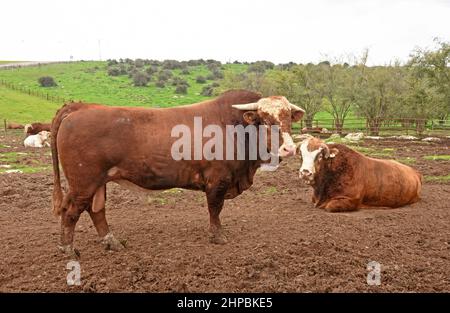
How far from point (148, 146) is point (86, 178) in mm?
864

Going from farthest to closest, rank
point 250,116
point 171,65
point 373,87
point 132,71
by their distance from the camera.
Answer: point 171,65 → point 132,71 → point 373,87 → point 250,116

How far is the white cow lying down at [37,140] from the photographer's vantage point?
2022cm

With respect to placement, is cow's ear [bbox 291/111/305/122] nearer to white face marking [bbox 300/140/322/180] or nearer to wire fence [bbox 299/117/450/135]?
white face marking [bbox 300/140/322/180]

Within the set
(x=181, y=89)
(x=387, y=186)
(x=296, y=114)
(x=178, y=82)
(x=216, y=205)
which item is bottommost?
(x=387, y=186)

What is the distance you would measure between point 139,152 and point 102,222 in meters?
1.28

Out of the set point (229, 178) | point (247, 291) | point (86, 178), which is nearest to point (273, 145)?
point (229, 178)

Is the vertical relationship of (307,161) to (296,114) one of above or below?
below

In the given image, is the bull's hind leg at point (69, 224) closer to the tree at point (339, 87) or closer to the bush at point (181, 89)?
the tree at point (339, 87)

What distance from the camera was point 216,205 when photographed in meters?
5.88

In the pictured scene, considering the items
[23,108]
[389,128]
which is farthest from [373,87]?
[23,108]

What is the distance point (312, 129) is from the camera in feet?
92.9

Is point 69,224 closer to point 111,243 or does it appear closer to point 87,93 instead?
point 111,243

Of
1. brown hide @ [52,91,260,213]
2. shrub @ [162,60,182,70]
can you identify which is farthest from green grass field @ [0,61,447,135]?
brown hide @ [52,91,260,213]

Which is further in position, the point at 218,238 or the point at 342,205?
the point at 342,205
